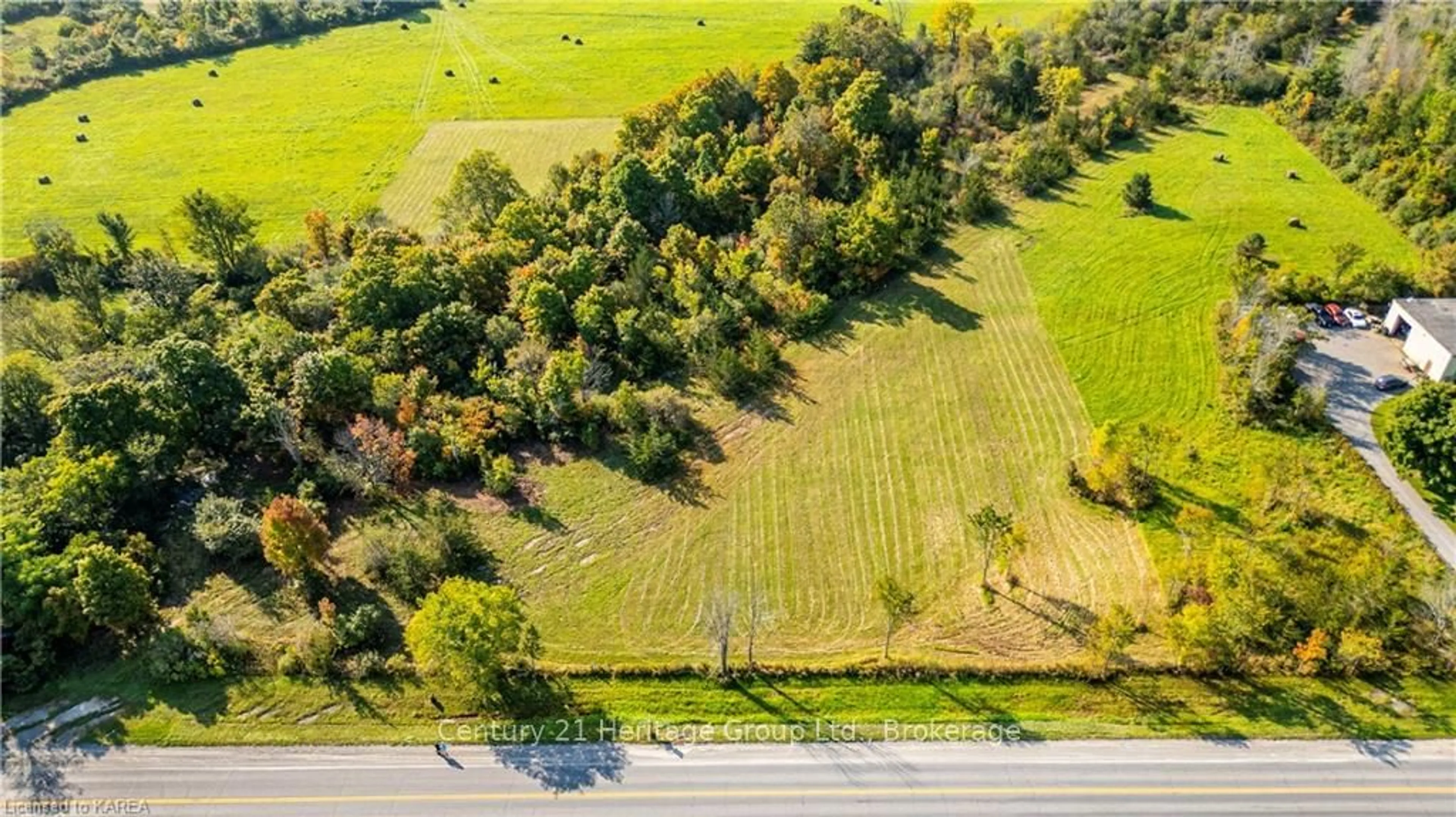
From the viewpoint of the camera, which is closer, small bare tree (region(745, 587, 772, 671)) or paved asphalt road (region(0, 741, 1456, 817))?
paved asphalt road (region(0, 741, 1456, 817))

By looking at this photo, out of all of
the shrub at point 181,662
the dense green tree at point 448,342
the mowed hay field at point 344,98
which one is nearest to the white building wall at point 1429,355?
the dense green tree at point 448,342

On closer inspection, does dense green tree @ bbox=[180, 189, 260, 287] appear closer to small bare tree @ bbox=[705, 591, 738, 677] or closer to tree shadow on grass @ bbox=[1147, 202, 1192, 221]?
small bare tree @ bbox=[705, 591, 738, 677]

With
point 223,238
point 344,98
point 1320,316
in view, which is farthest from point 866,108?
point 344,98

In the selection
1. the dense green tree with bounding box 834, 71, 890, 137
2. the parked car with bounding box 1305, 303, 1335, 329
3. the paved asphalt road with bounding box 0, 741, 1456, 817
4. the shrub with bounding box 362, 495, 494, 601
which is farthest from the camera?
the dense green tree with bounding box 834, 71, 890, 137

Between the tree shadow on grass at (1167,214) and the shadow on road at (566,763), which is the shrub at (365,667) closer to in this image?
the shadow on road at (566,763)

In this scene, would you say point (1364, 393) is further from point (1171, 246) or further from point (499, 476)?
point (499, 476)

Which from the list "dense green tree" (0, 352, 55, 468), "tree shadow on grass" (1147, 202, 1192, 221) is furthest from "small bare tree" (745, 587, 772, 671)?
"tree shadow on grass" (1147, 202, 1192, 221)

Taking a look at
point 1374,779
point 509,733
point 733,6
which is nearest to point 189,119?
point 733,6
